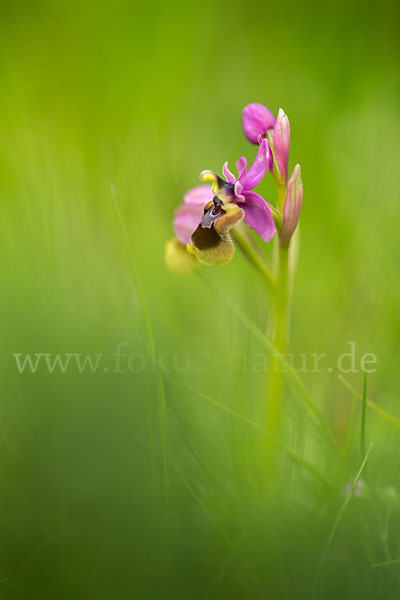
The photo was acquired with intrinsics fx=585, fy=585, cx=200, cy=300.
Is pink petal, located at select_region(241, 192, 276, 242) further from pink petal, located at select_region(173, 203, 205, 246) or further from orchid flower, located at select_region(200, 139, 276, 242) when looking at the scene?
pink petal, located at select_region(173, 203, 205, 246)

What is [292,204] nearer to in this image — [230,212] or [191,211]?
[230,212]

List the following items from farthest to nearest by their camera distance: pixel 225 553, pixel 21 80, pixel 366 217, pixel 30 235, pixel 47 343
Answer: pixel 21 80 → pixel 366 217 → pixel 30 235 → pixel 47 343 → pixel 225 553

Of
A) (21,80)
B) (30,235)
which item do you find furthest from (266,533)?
(21,80)

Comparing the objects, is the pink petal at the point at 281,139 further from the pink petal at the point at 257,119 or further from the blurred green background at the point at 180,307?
the blurred green background at the point at 180,307

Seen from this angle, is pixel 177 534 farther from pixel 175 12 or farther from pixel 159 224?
pixel 175 12

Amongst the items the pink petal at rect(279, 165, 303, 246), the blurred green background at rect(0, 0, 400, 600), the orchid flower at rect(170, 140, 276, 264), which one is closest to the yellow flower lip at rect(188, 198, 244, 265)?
the orchid flower at rect(170, 140, 276, 264)

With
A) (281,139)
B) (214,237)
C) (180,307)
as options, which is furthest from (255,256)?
(180,307)
